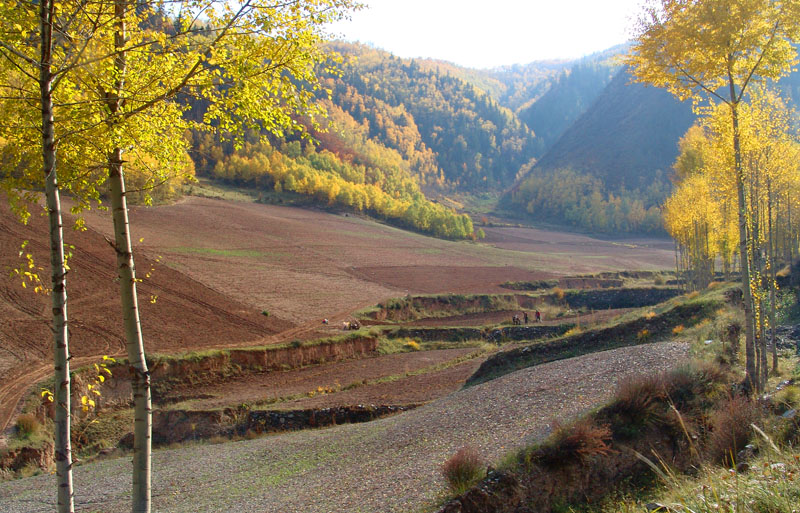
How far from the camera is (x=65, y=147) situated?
205 inches

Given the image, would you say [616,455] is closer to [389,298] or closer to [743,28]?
[743,28]

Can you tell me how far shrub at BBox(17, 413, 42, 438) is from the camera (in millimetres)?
19500

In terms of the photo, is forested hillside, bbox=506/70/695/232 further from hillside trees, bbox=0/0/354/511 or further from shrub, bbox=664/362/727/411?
hillside trees, bbox=0/0/354/511

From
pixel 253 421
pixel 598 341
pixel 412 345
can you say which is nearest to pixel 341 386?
pixel 253 421

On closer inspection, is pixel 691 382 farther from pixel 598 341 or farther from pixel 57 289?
pixel 57 289

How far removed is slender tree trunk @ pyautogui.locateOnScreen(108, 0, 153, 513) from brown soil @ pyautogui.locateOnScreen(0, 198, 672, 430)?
0.49m

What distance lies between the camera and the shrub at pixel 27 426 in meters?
19.5

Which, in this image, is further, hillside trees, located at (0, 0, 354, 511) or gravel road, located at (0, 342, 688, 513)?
gravel road, located at (0, 342, 688, 513)

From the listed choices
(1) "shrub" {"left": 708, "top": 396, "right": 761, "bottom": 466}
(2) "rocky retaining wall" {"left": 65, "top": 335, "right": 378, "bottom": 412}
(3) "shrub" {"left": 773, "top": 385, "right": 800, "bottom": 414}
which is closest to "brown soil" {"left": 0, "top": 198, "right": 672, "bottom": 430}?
(2) "rocky retaining wall" {"left": 65, "top": 335, "right": 378, "bottom": 412}

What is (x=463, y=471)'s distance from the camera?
8.95m

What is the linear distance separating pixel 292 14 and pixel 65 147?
270 centimetres

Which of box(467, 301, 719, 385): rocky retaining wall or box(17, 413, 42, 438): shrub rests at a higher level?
box(467, 301, 719, 385): rocky retaining wall

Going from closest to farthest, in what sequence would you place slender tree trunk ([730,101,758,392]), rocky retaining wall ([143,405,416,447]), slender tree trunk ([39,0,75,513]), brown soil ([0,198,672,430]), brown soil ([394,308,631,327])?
slender tree trunk ([39,0,75,513]) → slender tree trunk ([730,101,758,392]) → rocky retaining wall ([143,405,416,447]) → brown soil ([0,198,672,430]) → brown soil ([394,308,631,327])

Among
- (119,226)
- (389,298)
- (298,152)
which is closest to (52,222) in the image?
(119,226)
